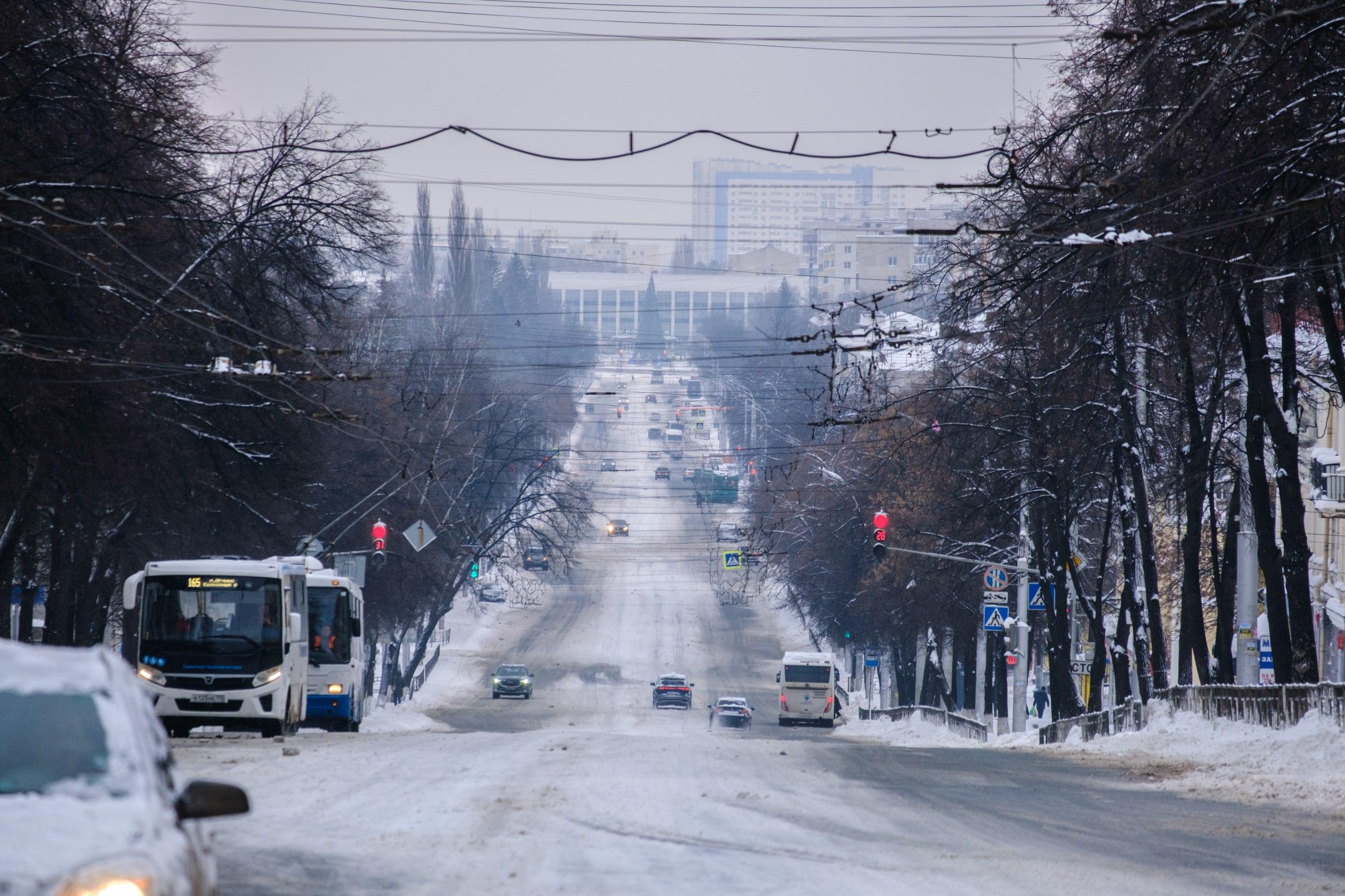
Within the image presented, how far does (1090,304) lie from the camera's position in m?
23.2

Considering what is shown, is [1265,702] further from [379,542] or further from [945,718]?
[379,542]

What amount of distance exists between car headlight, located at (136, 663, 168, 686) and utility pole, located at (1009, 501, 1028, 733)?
2380 cm

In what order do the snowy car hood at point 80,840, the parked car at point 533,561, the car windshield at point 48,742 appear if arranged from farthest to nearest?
the parked car at point 533,561 < the car windshield at point 48,742 < the snowy car hood at point 80,840

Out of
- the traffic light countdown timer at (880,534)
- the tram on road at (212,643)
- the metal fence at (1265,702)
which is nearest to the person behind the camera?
the metal fence at (1265,702)

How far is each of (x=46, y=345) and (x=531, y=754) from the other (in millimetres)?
9218

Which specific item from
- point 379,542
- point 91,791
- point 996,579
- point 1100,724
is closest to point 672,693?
point 379,542

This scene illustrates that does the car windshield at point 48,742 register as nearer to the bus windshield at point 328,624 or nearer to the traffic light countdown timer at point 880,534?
the bus windshield at point 328,624

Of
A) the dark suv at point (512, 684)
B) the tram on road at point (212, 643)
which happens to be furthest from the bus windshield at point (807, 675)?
the tram on road at point (212, 643)

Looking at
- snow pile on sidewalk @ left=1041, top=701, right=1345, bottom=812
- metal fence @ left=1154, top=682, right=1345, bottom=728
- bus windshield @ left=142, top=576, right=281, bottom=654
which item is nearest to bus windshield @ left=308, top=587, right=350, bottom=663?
bus windshield @ left=142, top=576, right=281, bottom=654

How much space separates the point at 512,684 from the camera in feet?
220

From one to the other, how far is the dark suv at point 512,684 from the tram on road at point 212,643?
4182cm

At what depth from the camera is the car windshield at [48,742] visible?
5.79 m

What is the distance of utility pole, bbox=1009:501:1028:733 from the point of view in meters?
42.2

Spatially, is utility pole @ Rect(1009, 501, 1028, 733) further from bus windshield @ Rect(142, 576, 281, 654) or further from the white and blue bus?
bus windshield @ Rect(142, 576, 281, 654)
